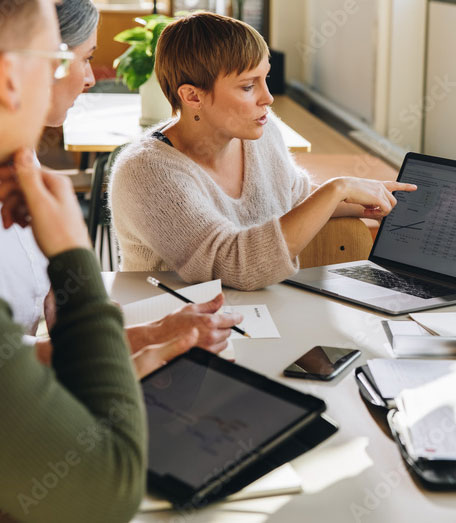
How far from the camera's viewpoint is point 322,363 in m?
1.23

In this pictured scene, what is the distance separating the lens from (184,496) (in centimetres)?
86

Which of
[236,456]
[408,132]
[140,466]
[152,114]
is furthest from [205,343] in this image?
[408,132]

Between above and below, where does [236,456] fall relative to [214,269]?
above

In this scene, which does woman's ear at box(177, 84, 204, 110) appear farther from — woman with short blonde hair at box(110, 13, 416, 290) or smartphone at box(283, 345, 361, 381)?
smartphone at box(283, 345, 361, 381)

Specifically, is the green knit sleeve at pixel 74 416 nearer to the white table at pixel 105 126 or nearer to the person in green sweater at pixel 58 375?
the person in green sweater at pixel 58 375

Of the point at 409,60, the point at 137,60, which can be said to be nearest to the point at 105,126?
the point at 137,60

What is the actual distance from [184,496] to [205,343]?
1.13 feet

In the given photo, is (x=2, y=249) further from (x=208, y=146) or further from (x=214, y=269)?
(x=208, y=146)

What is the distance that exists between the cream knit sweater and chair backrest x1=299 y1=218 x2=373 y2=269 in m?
0.26

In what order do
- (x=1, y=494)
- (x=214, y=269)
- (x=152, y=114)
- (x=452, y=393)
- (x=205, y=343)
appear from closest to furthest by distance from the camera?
(x=1, y=494), (x=452, y=393), (x=205, y=343), (x=214, y=269), (x=152, y=114)

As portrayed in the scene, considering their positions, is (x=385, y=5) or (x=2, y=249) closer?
(x=2, y=249)

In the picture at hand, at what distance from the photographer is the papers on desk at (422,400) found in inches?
37.1

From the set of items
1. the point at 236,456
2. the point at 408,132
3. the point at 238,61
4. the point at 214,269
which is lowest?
the point at 408,132

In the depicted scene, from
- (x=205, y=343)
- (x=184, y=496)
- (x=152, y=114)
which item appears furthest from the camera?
(x=152, y=114)
